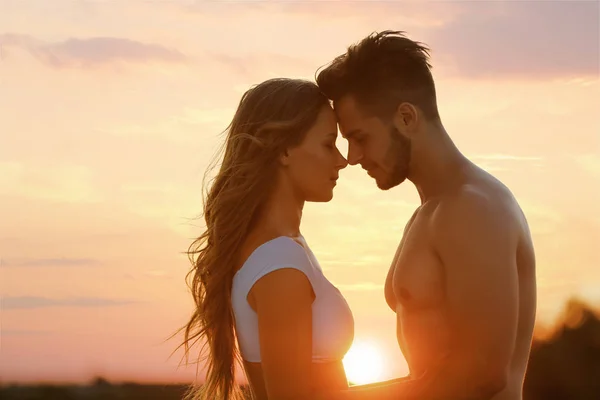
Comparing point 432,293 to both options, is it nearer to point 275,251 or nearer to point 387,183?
point 387,183

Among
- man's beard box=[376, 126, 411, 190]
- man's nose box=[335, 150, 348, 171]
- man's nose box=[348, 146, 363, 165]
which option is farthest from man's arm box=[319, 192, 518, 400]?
man's nose box=[348, 146, 363, 165]

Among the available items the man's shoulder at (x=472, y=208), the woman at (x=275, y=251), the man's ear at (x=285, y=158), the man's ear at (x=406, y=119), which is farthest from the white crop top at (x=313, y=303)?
the man's ear at (x=406, y=119)

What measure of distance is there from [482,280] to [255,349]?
1577 millimetres

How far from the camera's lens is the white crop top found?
6.09m

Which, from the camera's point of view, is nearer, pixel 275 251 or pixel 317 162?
pixel 275 251

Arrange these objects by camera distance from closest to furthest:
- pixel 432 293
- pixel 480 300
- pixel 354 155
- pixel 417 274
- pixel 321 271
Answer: pixel 321 271 → pixel 480 300 → pixel 432 293 → pixel 417 274 → pixel 354 155

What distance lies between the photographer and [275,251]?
611 cm

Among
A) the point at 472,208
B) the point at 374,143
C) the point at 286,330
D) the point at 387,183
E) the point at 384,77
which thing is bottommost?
the point at 286,330

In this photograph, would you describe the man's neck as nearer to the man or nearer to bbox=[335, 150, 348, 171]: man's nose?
the man

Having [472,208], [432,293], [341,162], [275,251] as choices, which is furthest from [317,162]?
[432,293]

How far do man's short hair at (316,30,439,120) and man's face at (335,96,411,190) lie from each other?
71mm

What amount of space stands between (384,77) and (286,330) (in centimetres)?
226

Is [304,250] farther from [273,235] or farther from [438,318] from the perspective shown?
[438,318]

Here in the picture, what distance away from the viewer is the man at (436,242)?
6438mm
